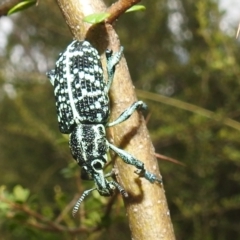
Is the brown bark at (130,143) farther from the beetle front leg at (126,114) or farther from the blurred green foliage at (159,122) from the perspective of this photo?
the blurred green foliage at (159,122)

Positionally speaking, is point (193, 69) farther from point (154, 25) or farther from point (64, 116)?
point (64, 116)

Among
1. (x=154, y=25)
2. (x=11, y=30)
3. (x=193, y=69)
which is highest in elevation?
(x=11, y=30)

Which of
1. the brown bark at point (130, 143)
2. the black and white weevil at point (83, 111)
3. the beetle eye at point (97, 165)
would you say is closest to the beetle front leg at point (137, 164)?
the brown bark at point (130, 143)

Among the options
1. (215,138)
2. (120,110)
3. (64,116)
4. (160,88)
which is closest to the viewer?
(120,110)

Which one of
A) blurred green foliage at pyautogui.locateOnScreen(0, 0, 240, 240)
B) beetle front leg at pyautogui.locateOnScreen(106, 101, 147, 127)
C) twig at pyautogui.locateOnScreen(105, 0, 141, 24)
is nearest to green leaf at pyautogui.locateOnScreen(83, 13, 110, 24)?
twig at pyautogui.locateOnScreen(105, 0, 141, 24)

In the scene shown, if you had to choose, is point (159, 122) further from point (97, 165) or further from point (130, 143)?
point (130, 143)

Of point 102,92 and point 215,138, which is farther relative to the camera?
point 215,138

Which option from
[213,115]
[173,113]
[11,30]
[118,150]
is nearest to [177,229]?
[173,113]
